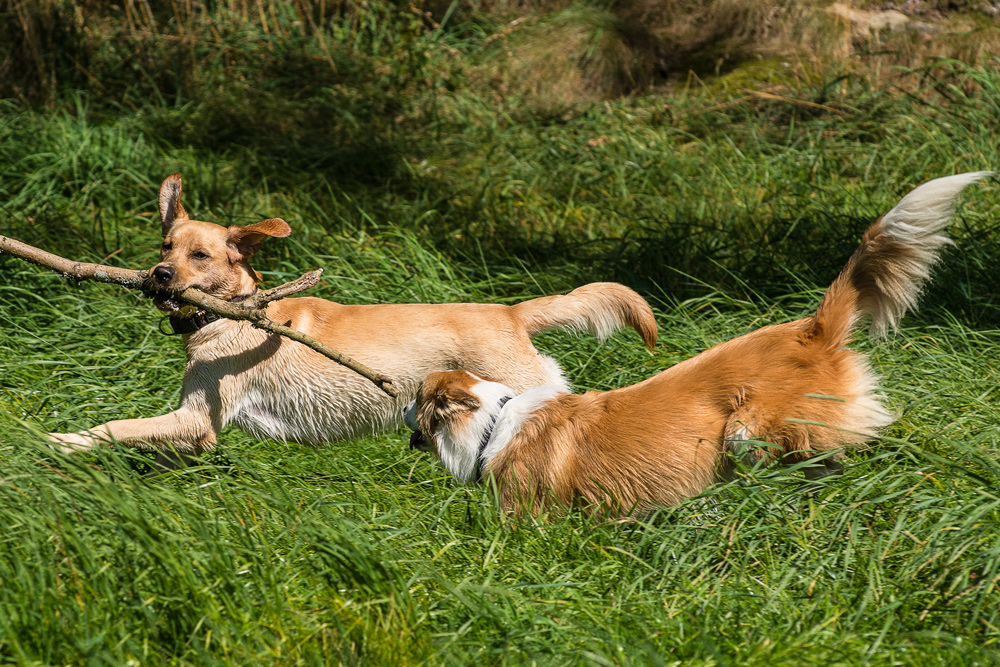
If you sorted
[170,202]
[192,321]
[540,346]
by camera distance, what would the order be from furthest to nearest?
[540,346] < [170,202] < [192,321]

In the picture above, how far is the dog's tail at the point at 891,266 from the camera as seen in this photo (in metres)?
3.15

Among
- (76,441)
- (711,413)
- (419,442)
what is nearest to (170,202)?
(76,441)

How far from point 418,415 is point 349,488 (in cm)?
44

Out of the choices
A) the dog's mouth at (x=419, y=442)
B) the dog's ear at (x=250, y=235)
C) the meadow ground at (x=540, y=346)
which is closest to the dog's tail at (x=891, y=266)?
the meadow ground at (x=540, y=346)

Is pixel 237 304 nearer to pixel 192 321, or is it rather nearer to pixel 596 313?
pixel 192 321

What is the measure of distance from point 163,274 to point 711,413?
8.10 ft

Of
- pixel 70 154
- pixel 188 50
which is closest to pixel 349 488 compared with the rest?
pixel 70 154

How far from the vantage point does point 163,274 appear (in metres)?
3.92

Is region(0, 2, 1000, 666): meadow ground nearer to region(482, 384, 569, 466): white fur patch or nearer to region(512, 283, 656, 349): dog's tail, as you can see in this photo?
region(482, 384, 569, 466): white fur patch

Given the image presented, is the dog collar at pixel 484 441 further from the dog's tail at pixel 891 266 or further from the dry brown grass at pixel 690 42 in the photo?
the dry brown grass at pixel 690 42

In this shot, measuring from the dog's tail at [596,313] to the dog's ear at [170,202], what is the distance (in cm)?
183

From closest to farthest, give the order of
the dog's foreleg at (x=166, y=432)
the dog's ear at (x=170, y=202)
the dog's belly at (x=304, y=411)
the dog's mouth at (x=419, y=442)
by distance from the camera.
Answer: the dog's mouth at (x=419, y=442) < the dog's foreleg at (x=166, y=432) < the dog's belly at (x=304, y=411) < the dog's ear at (x=170, y=202)

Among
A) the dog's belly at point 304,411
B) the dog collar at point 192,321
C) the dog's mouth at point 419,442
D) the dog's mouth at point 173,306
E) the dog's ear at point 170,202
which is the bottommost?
the dog's belly at point 304,411

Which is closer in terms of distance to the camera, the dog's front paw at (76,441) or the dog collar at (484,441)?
the dog's front paw at (76,441)
